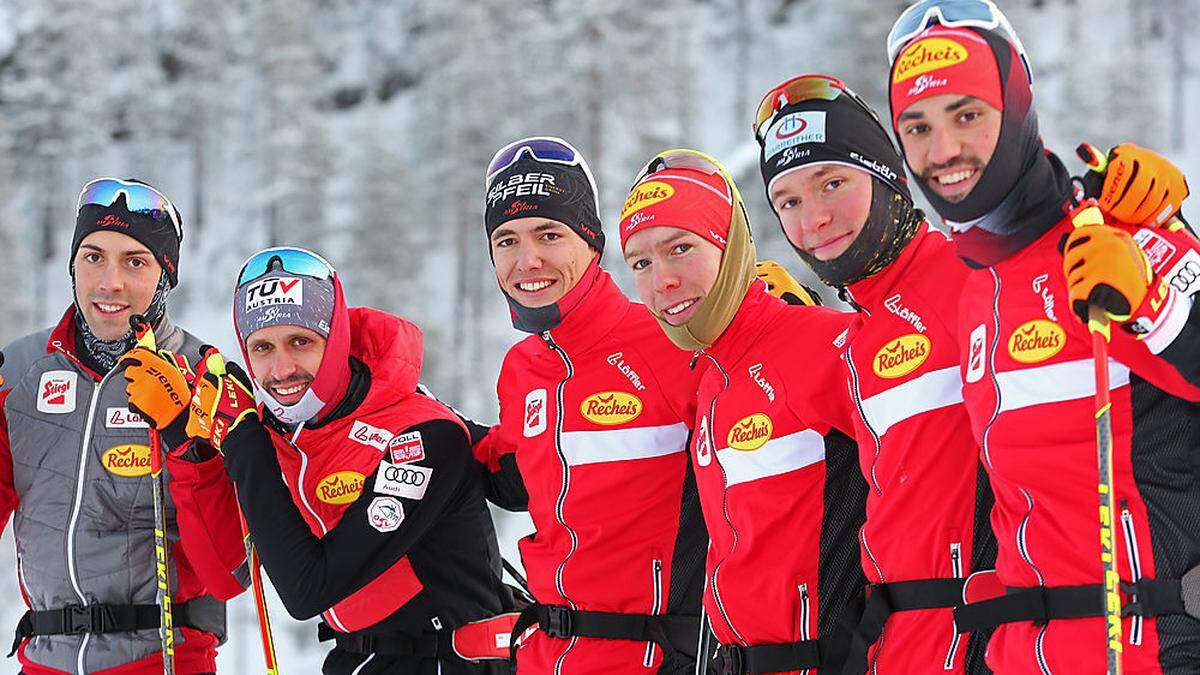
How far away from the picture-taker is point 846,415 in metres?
3.93

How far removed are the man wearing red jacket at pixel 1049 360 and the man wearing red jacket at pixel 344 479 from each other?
2123mm

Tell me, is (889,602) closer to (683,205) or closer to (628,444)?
(628,444)

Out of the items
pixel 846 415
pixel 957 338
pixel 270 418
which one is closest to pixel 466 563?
pixel 270 418

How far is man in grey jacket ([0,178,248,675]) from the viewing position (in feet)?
16.8

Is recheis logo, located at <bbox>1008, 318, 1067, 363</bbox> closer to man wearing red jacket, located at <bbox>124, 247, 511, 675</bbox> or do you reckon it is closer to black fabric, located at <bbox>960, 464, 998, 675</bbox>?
black fabric, located at <bbox>960, 464, 998, 675</bbox>

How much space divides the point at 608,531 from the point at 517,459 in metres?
0.51

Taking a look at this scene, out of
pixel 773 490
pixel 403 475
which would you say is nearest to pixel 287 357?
pixel 403 475

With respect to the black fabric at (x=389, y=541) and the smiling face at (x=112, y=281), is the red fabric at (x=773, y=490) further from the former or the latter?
the smiling face at (x=112, y=281)

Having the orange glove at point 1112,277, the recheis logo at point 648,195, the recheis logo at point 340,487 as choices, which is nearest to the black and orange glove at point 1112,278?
the orange glove at point 1112,277

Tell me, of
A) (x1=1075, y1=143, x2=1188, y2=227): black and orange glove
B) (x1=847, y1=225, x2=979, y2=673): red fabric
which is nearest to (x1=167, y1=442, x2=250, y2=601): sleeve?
(x1=847, y1=225, x2=979, y2=673): red fabric

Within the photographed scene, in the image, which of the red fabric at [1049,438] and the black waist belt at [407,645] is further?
the black waist belt at [407,645]

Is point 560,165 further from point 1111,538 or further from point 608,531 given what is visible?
point 1111,538

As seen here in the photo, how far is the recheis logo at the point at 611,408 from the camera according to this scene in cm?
439

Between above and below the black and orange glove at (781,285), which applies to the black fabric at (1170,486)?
below
